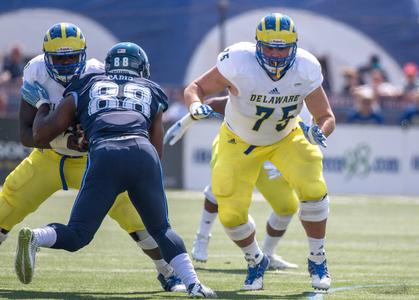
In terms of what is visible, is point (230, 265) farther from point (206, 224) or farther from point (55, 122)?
point (55, 122)

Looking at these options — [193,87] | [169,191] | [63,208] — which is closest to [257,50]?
[193,87]

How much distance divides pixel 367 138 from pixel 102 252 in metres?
8.42

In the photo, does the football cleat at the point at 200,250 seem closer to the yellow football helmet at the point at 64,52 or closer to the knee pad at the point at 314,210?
the knee pad at the point at 314,210

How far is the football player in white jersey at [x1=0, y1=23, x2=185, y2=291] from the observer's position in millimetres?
7008

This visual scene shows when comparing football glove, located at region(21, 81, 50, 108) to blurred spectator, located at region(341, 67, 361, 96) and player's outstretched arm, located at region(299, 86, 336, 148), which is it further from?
blurred spectator, located at region(341, 67, 361, 96)

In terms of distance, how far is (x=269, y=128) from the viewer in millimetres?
7426

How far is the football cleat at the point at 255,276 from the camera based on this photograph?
7.13 meters

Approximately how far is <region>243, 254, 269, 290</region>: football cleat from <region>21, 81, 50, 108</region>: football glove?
1809 millimetres

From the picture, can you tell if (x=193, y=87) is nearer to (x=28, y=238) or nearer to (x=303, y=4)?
(x=28, y=238)

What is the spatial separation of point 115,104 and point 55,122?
0.40 meters

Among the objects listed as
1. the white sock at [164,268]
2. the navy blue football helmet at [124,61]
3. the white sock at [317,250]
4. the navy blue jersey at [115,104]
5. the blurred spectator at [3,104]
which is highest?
the navy blue football helmet at [124,61]

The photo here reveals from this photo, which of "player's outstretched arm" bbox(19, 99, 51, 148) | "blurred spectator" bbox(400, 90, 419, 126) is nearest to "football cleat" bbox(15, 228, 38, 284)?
"player's outstretched arm" bbox(19, 99, 51, 148)

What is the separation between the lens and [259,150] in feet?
24.5

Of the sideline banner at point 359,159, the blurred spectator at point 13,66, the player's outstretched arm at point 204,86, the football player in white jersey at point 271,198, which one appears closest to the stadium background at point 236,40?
the sideline banner at point 359,159
